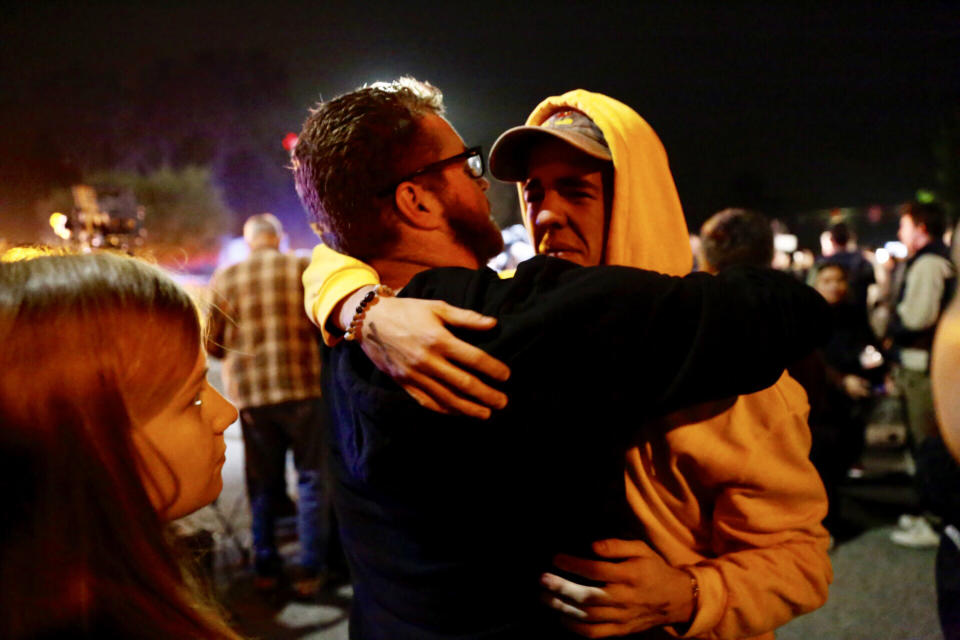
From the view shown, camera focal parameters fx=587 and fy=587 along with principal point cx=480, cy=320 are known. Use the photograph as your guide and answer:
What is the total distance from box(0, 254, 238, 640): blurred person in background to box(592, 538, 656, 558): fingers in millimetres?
673

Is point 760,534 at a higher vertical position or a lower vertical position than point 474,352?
lower

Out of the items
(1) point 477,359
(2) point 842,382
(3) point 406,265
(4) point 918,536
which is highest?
(3) point 406,265

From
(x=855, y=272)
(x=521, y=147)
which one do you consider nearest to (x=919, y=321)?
(x=855, y=272)

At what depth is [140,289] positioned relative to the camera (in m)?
0.92

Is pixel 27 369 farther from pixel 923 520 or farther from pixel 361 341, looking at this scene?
pixel 923 520

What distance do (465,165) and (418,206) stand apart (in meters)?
0.21

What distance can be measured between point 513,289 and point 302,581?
4021 mm

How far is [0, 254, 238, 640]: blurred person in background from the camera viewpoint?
78 cm

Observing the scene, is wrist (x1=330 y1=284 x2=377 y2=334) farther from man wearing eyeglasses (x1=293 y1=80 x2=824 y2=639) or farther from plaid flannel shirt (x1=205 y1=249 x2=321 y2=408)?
plaid flannel shirt (x1=205 y1=249 x2=321 y2=408)

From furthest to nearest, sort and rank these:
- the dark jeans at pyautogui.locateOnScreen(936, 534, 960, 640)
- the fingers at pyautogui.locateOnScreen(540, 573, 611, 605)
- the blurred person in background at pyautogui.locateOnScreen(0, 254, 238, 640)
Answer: the dark jeans at pyautogui.locateOnScreen(936, 534, 960, 640) < the fingers at pyautogui.locateOnScreen(540, 573, 611, 605) < the blurred person in background at pyautogui.locateOnScreen(0, 254, 238, 640)

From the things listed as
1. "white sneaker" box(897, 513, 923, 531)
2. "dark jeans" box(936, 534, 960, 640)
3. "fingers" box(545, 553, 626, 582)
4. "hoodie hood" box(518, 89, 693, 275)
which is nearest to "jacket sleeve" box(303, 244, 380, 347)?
"hoodie hood" box(518, 89, 693, 275)

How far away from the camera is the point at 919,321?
4.70 meters

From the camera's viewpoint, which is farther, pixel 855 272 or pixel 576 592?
pixel 855 272

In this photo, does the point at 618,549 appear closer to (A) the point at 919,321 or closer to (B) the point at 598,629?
(B) the point at 598,629
